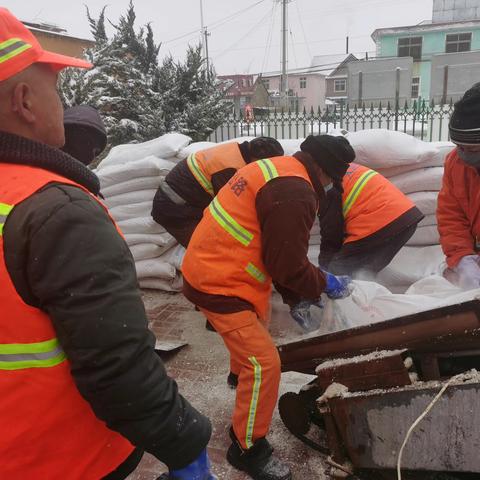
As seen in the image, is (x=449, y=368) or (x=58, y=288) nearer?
(x=58, y=288)

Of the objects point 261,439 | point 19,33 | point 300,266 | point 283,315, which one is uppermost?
point 19,33

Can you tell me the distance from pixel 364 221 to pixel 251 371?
68.2 inches

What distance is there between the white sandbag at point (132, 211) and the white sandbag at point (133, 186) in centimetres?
15

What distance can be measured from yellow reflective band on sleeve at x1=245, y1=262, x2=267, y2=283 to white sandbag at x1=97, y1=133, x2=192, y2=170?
8.46 feet

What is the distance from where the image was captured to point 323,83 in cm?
3941

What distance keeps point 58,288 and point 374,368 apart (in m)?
1.21

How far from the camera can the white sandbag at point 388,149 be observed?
3885 millimetres

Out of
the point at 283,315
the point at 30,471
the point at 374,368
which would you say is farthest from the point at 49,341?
the point at 283,315

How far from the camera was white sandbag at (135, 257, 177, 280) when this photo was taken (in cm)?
441

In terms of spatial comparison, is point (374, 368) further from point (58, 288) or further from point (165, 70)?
point (165, 70)

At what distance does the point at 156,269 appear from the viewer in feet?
14.6

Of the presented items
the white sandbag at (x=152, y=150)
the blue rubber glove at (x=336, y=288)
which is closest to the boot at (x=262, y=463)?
the blue rubber glove at (x=336, y=288)

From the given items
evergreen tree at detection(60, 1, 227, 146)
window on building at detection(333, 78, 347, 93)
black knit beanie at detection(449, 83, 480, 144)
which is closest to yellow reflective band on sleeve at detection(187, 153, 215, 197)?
black knit beanie at detection(449, 83, 480, 144)

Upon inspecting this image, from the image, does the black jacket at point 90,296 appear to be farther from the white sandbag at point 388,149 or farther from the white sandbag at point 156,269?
the white sandbag at point 156,269
